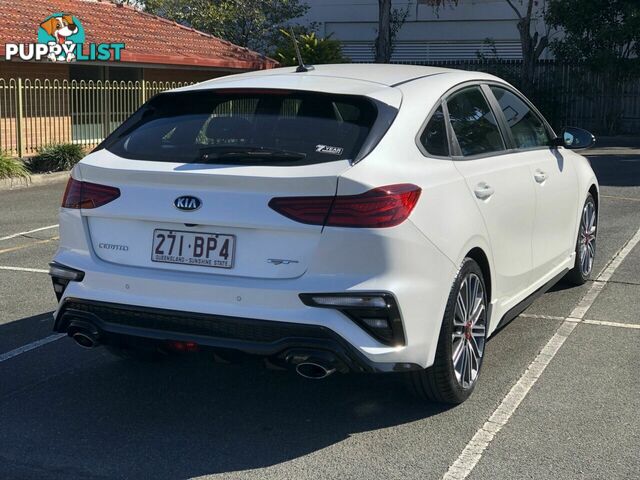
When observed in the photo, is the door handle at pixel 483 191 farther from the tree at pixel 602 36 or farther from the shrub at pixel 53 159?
the tree at pixel 602 36

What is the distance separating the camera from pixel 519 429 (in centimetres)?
435

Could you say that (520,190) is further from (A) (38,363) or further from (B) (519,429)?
(A) (38,363)

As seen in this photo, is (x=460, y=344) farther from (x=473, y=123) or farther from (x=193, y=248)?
(x=193, y=248)

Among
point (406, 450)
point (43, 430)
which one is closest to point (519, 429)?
point (406, 450)

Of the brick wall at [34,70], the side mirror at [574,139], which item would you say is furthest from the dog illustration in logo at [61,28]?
the side mirror at [574,139]

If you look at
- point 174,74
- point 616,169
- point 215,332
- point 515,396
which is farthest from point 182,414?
point 174,74

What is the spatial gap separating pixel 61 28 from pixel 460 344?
55.1 ft

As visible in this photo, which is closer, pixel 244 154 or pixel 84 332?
pixel 244 154

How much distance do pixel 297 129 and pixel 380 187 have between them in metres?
0.59

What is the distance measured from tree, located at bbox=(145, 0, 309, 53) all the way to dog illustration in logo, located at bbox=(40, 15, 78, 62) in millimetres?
8862

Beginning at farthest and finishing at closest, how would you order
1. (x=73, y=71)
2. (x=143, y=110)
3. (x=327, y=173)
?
1. (x=73, y=71)
2. (x=143, y=110)
3. (x=327, y=173)

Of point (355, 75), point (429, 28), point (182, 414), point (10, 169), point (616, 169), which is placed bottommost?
point (182, 414)

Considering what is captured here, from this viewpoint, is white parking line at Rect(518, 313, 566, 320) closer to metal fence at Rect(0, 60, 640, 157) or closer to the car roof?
the car roof

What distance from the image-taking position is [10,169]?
47.9 feet
